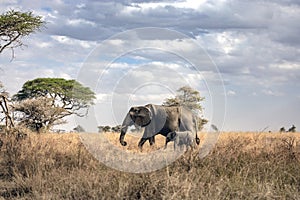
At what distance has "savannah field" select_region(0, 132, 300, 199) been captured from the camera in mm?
7312

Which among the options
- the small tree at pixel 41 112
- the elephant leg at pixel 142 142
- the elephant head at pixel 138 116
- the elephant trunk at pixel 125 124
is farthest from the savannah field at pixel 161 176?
the small tree at pixel 41 112

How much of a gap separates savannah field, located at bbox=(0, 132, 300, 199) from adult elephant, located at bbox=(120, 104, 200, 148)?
322 centimetres

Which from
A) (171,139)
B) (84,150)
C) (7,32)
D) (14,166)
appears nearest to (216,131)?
(171,139)

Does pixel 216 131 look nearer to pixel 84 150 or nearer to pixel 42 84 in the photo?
pixel 84 150

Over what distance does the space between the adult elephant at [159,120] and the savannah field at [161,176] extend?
322 cm

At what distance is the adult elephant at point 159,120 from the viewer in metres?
14.5

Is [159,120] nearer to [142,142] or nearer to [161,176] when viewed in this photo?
[142,142]

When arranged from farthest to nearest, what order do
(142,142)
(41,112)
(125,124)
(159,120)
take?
(41,112) → (159,120) → (125,124) → (142,142)

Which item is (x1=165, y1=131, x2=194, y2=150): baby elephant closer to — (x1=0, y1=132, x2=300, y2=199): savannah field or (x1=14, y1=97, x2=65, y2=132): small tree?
(x1=0, y1=132, x2=300, y2=199): savannah field

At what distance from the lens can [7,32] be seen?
1694 cm

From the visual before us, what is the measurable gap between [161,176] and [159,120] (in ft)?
23.8

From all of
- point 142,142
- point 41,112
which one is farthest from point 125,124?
point 41,112

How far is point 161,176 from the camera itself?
764 cm

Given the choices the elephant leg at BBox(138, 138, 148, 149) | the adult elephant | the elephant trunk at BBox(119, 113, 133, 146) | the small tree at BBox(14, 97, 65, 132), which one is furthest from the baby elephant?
the small tree at BBox(14, 97, 65, 132)
